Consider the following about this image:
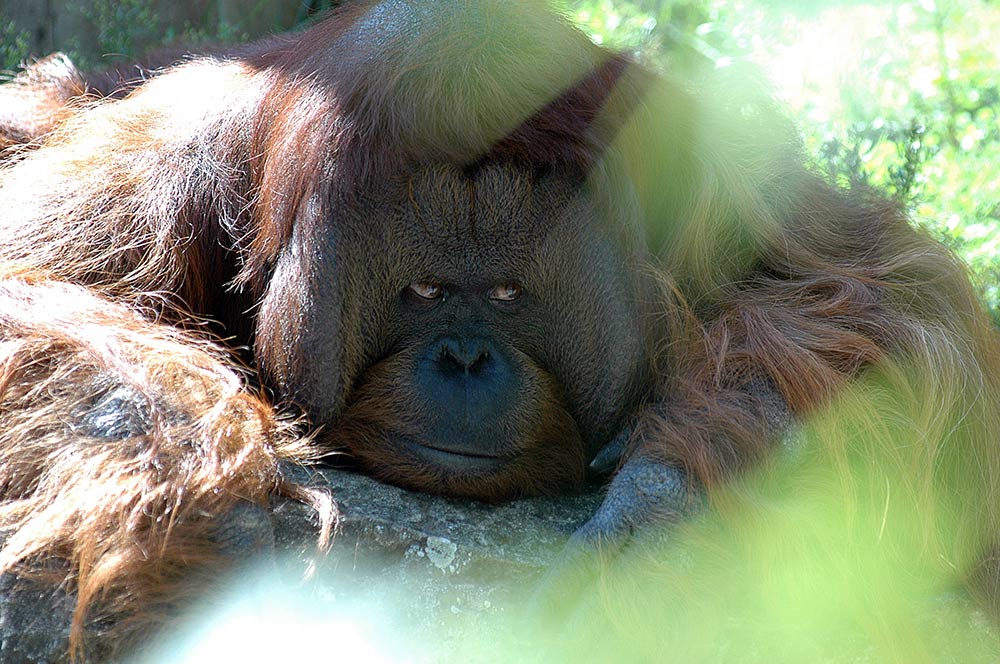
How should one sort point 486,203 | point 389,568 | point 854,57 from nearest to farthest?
1. point 389,568
2. point 486,203
3. point 854,57

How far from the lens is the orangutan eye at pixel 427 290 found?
2350 millimetres

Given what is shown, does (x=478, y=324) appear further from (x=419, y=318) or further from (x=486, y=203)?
(x=486, y=203)

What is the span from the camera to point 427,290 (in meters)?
2.36

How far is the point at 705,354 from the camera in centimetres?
242

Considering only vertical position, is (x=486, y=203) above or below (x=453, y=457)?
above

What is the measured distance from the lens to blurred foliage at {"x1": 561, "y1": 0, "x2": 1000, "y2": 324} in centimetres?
409

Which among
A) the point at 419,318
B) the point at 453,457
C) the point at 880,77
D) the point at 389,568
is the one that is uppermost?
the point at 880,77

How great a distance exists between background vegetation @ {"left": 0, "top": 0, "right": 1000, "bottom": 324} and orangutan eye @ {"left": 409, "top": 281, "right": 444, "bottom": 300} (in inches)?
64.9

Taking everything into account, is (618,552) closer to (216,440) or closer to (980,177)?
(216,440)

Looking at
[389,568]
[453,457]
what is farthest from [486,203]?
[389,568]

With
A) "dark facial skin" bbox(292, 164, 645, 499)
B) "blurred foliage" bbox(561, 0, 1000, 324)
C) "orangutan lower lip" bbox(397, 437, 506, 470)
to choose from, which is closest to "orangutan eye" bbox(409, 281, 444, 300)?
"dark facial skin" bbox(292, 164, 645, 499)

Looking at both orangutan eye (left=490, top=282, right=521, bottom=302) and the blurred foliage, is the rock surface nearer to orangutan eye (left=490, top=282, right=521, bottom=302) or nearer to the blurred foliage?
orangutan eye (left=490, top=282, right=521, bottom=302)

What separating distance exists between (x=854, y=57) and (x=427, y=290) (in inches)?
127

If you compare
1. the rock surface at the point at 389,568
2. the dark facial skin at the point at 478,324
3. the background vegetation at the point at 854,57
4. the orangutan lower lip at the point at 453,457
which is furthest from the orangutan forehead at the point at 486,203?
the background vegetation at the point at 854,57
